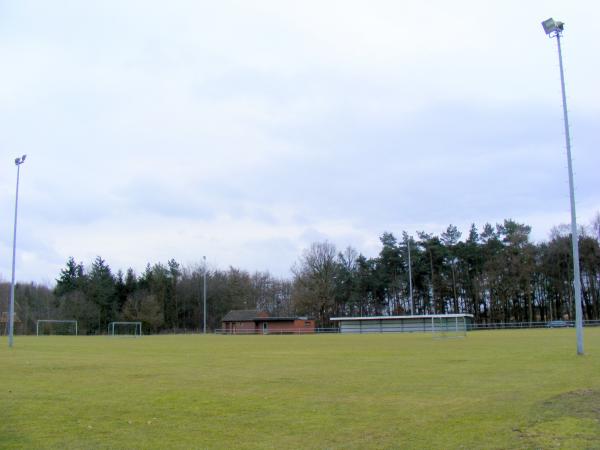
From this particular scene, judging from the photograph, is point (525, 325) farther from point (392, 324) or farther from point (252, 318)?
point (252, 318)

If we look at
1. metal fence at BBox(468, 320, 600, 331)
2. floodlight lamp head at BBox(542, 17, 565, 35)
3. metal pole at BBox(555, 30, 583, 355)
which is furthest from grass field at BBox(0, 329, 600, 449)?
metal fence at BBox(468, 320, 600, 331)

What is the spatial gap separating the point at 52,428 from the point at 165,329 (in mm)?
102354

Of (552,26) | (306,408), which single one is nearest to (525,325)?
(552,26)

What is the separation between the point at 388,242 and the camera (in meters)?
109

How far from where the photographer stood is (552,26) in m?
27.0

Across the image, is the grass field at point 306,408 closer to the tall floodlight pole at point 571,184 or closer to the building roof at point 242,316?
the tall floodlight pole at point 571,184

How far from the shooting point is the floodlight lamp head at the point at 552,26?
26953 millimetres

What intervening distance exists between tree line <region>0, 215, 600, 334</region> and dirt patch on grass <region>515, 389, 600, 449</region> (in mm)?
83475

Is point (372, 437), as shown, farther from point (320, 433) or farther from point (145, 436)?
point (145, 436)

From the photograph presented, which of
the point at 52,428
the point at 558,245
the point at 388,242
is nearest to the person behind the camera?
the point at 52,428

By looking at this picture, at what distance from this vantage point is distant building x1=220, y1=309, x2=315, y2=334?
9519 centimetres

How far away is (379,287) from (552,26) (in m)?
85.3

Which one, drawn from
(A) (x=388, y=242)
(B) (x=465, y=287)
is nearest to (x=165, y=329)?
(A) (x=388, y=242)

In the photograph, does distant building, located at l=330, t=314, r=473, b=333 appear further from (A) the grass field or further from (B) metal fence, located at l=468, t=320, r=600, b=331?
(A) the grass field
